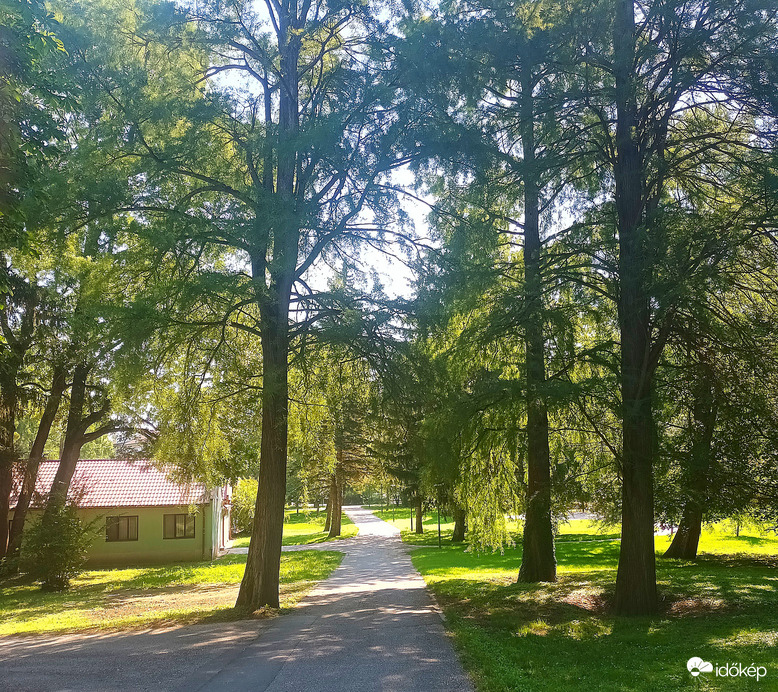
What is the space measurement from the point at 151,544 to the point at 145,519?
4.15 feet

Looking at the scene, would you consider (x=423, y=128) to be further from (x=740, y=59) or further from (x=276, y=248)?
(x=740, y=59)

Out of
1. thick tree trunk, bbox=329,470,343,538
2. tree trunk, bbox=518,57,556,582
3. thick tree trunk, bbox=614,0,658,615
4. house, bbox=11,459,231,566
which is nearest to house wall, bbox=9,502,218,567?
house, bbox=11,459,231,566

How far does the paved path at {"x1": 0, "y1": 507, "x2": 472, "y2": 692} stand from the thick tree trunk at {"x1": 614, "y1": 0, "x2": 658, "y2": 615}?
11.9 ft

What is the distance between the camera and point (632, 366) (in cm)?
1145

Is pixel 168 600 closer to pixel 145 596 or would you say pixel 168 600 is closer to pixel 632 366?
pixel 145 596

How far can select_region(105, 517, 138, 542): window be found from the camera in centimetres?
3177

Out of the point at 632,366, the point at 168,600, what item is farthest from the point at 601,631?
the point at 168,600

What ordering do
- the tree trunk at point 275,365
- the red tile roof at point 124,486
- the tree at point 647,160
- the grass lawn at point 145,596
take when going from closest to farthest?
the tree at point 647,160, the tree trunk at point 275,365, the grass lawn at point 145,596, the red tile roof at point 124,486

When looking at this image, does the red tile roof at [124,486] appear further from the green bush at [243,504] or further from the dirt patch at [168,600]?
the dirt patch at [168,600]

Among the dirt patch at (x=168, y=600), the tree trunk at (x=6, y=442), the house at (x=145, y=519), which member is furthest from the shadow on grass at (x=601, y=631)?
the house at (x=145, y=519)

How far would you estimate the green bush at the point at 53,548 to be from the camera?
21938 millimetres

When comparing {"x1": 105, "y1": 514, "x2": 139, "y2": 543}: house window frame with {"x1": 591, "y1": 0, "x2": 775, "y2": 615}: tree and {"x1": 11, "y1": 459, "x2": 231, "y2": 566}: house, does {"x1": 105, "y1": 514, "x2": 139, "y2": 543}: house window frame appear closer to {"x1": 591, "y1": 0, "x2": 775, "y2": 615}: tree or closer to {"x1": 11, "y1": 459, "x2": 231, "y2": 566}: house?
{"x1": 11, "y1": 459, "x2": 231, "y2": 566}: house

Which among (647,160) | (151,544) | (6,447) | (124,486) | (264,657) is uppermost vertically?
(647,160)

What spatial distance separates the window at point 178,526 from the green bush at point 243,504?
3.07 metres
